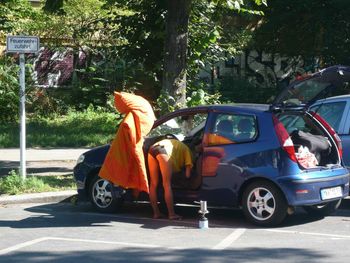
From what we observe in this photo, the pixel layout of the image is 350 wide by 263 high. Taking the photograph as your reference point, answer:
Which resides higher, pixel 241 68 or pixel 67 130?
pixel 241 68

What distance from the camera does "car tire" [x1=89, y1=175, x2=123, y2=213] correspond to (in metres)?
9.51

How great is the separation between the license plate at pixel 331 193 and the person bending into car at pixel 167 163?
1734 millimetres

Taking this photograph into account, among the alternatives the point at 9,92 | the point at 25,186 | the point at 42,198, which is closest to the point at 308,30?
the point at 9,92

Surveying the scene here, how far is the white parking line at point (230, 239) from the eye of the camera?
24.7 feet

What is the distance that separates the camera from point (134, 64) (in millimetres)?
16672

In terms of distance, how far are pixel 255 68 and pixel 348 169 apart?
1963cm

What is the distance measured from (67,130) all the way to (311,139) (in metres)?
11.6

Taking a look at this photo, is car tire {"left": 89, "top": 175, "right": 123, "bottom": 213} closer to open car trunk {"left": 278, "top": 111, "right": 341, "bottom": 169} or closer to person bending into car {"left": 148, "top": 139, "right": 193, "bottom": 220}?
person bending into car {"left": 148, "top": 139, "right": 193, "bottom": 220}

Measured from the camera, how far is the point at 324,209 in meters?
9.41

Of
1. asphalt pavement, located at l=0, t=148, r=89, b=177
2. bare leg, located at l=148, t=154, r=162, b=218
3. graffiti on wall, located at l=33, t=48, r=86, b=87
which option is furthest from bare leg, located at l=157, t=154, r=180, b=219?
graffiti on wall, located at l=33, t=48, r=86, b=87

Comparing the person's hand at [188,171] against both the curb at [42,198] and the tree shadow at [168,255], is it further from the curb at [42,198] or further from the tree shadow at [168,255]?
the curb at [42,198]

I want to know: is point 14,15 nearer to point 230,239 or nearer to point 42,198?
point 42,198

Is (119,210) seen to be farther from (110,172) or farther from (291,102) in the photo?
(291,102)

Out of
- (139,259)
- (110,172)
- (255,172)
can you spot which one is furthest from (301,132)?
(139,259)
